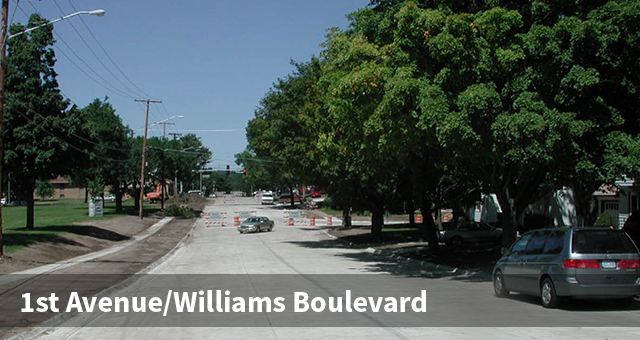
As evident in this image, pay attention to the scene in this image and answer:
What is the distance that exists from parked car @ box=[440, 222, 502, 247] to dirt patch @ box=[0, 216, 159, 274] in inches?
786

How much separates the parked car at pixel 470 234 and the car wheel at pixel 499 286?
21167 mm

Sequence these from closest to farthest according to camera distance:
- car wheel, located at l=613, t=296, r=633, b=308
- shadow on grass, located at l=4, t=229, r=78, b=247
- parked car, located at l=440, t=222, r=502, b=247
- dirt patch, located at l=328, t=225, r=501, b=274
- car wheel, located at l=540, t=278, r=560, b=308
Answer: car wheel, located at l=540, t=278, r=560, b=308, car wheel, located at l=613, t=296, r=633, b=308, dirt patch, located at l=328, t=225, r=501, b=274, shadow on grass, located at l=4, t=229, r=78, b=247, parked car, located at l=440, t=222, r=502, b=247

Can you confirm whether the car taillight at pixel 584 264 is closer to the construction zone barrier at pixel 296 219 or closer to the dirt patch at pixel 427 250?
the dirt patch at pixel 427 250

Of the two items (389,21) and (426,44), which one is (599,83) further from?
(389,21)

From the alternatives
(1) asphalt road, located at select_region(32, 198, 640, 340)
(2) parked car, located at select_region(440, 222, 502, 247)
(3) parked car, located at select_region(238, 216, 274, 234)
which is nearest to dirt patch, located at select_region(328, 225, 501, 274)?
(2) parked car, located at select_region(440, 222, 502, 247)

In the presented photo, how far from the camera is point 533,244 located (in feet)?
45.2

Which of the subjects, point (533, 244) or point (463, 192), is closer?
point (533, 244)

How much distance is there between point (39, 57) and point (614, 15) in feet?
102

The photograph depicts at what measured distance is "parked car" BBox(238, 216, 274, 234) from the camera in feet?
174

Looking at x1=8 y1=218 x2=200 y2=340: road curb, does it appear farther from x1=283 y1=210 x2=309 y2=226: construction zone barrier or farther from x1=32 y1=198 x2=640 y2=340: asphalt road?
x1=283 y1=210 x2=309 y2=226: construction zone barrier

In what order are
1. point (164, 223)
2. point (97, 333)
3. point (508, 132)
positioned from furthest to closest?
point (164, 223) < point (508, 132) < point (97, 333)

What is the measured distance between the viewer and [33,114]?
1380 inches

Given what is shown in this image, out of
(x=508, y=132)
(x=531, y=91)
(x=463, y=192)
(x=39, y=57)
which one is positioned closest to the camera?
(x=508, y=132)

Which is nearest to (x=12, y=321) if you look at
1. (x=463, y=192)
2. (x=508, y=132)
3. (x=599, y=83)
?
(x=508, y=132)
